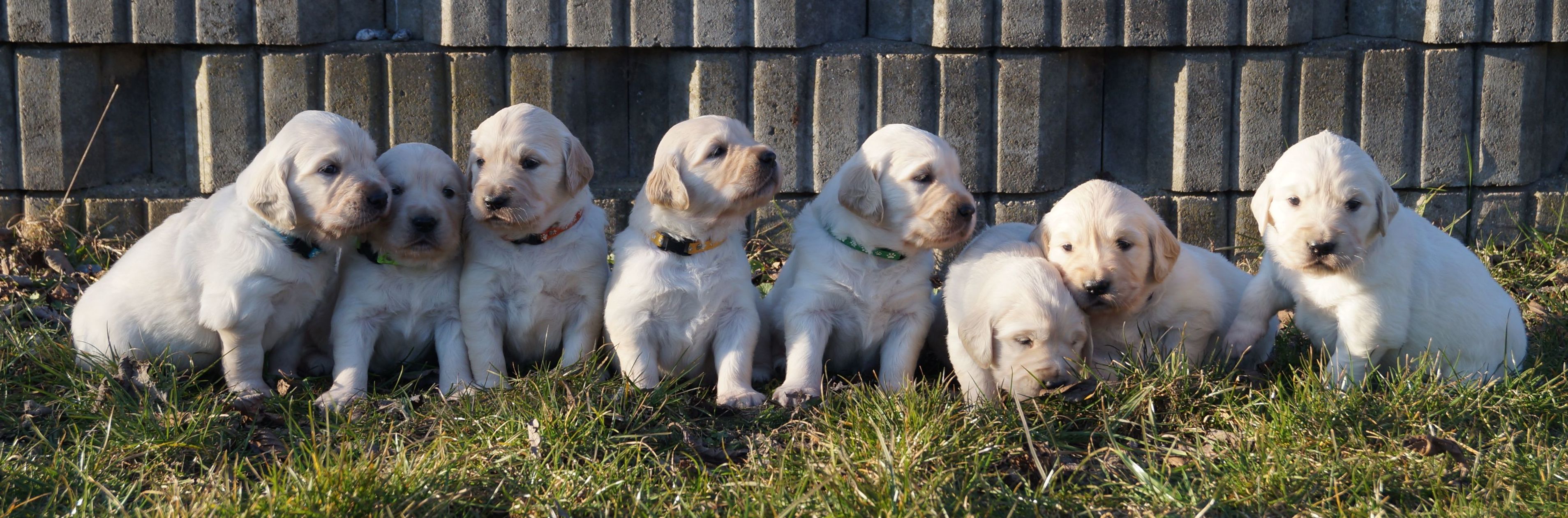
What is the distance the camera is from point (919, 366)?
4617 millimetres

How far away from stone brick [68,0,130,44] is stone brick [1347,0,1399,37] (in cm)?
569

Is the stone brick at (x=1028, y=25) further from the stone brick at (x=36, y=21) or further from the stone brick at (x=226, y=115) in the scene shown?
the stone brick at (x=36, y=21)

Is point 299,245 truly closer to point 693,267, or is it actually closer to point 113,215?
point 693,267

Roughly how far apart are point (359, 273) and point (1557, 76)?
5488 millimetres

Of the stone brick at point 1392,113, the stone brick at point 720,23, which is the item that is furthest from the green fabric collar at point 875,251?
the stone brick at point 1392,113

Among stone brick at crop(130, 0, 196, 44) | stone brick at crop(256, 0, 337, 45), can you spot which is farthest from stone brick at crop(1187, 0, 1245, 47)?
stone brick at crop(130, 0, 196, 44)

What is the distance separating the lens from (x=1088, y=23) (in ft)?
18.1

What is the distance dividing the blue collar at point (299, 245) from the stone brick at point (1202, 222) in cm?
390

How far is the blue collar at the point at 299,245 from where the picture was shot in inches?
159

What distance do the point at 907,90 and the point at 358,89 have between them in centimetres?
255

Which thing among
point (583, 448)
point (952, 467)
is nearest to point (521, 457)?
point (583, 448)

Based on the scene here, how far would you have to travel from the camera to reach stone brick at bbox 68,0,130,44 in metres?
5.49

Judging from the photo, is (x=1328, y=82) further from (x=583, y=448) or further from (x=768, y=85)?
(x=583, y=448)

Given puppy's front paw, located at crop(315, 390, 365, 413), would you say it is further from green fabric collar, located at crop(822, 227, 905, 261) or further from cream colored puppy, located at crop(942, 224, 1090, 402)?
cream colored puppy, located at crop(942, 224, 1090, 402)
